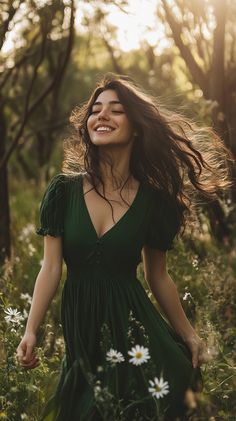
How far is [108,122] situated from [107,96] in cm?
15

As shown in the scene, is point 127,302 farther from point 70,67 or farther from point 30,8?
point 70,67

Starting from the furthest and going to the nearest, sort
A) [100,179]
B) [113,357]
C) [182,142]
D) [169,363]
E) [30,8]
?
1. [30,8]
2. [182,142]
3. [100,179]
4. [169,363]
5. [113,357]

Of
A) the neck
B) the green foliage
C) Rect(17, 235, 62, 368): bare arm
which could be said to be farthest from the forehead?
the green foliage

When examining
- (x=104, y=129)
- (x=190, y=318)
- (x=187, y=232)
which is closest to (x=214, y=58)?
(x=187, y=232)

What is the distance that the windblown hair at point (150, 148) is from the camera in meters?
3.66

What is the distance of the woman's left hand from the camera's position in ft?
11.5

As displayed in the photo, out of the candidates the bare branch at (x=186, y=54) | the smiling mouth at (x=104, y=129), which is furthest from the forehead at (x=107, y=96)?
the bare branch at (x=186, y=54)

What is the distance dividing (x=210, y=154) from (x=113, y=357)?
5.14 ft

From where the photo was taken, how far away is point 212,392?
3.72m

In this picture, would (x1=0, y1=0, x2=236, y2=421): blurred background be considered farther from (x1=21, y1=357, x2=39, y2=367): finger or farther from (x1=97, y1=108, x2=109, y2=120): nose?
(x1=97, y1=108, x2=109, y2=120): nose

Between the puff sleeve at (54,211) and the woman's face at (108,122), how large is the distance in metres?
0.28

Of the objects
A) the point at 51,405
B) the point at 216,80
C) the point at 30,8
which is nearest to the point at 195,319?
the point at 51,405

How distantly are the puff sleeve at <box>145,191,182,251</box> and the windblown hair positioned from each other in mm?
40

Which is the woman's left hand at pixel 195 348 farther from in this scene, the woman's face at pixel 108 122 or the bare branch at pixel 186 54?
the bare branch at pixel 186 54
